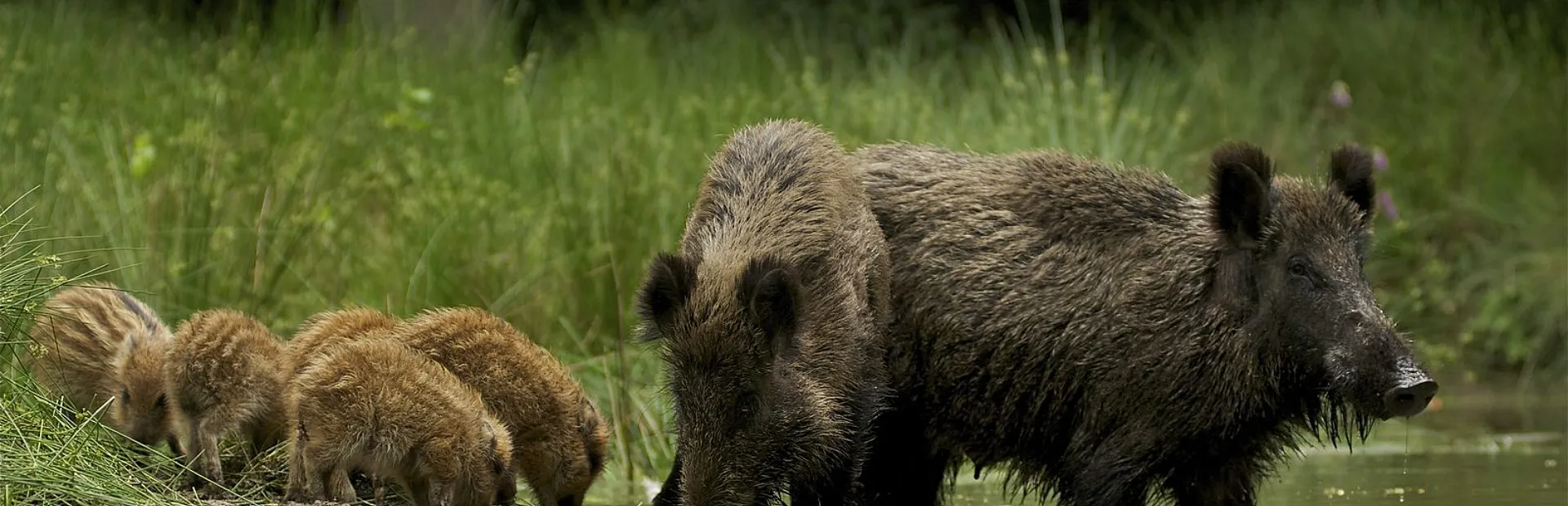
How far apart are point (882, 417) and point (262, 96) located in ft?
16.2

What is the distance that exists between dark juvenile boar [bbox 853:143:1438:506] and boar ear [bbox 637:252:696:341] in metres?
0.94

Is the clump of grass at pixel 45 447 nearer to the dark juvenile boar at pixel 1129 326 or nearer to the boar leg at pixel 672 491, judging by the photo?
the boar leg at pixel 672 491

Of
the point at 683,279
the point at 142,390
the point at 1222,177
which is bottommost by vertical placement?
the point at 142,390

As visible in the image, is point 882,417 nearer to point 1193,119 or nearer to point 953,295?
point 953,295

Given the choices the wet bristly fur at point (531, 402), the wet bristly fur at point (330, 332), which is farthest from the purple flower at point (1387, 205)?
the wet bristly fur at point (330, 332)

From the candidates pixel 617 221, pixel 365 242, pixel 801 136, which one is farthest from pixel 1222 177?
pixel 365 242

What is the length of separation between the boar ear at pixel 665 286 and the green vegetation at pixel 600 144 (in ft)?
4.07

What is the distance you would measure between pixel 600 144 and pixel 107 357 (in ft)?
13.6

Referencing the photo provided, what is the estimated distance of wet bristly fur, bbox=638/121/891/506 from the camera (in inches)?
187

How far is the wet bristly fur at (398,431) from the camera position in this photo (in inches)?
196

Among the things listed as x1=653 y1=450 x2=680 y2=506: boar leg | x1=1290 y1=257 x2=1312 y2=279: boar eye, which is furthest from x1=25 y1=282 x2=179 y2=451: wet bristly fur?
x1=1290 y1=257 x2=1312 y2=279: boar eye

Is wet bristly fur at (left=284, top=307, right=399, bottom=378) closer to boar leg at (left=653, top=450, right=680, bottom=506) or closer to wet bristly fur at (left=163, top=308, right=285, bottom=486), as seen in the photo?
wet bristly fur at (left=163, top=308, right=285, bottom=486)

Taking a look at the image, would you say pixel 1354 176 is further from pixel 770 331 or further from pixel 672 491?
pixel 672 491

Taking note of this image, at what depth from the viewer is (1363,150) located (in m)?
5.61
